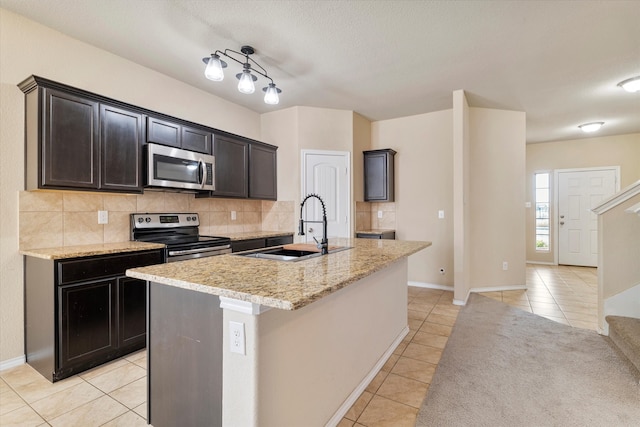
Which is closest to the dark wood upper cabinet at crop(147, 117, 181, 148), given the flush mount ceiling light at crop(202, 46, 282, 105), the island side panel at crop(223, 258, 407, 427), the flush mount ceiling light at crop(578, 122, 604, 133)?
the flush mount ceiling light at crop(202, 46, 282, 105)

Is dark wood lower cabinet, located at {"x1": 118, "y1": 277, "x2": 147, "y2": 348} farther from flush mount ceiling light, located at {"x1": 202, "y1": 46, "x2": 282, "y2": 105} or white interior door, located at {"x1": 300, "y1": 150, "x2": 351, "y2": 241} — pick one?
white interior door, located at {"x1": 300, "y1": 150, "x2": 351, "y2": 241}

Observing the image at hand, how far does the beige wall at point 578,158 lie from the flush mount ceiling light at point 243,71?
6100mm

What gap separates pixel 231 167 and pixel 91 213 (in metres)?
1.52

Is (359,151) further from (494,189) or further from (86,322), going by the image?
(86,322)

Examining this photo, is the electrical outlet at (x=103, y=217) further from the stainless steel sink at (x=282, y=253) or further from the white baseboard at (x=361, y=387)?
the white baseboard at (x=361, y=387)

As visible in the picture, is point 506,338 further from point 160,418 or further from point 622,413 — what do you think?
point 160,418

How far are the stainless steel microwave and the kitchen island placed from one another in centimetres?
147

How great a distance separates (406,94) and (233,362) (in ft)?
12.2

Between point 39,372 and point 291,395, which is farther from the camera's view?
point 39,372

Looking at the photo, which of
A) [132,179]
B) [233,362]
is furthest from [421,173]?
[233,362]

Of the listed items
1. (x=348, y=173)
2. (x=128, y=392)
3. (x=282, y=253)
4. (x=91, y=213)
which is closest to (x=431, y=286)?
(x=348, y=173)

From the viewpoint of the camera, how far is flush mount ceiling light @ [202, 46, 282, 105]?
2375 mm

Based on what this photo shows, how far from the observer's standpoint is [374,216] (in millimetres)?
5227

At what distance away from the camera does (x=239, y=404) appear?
1255 millimetres
